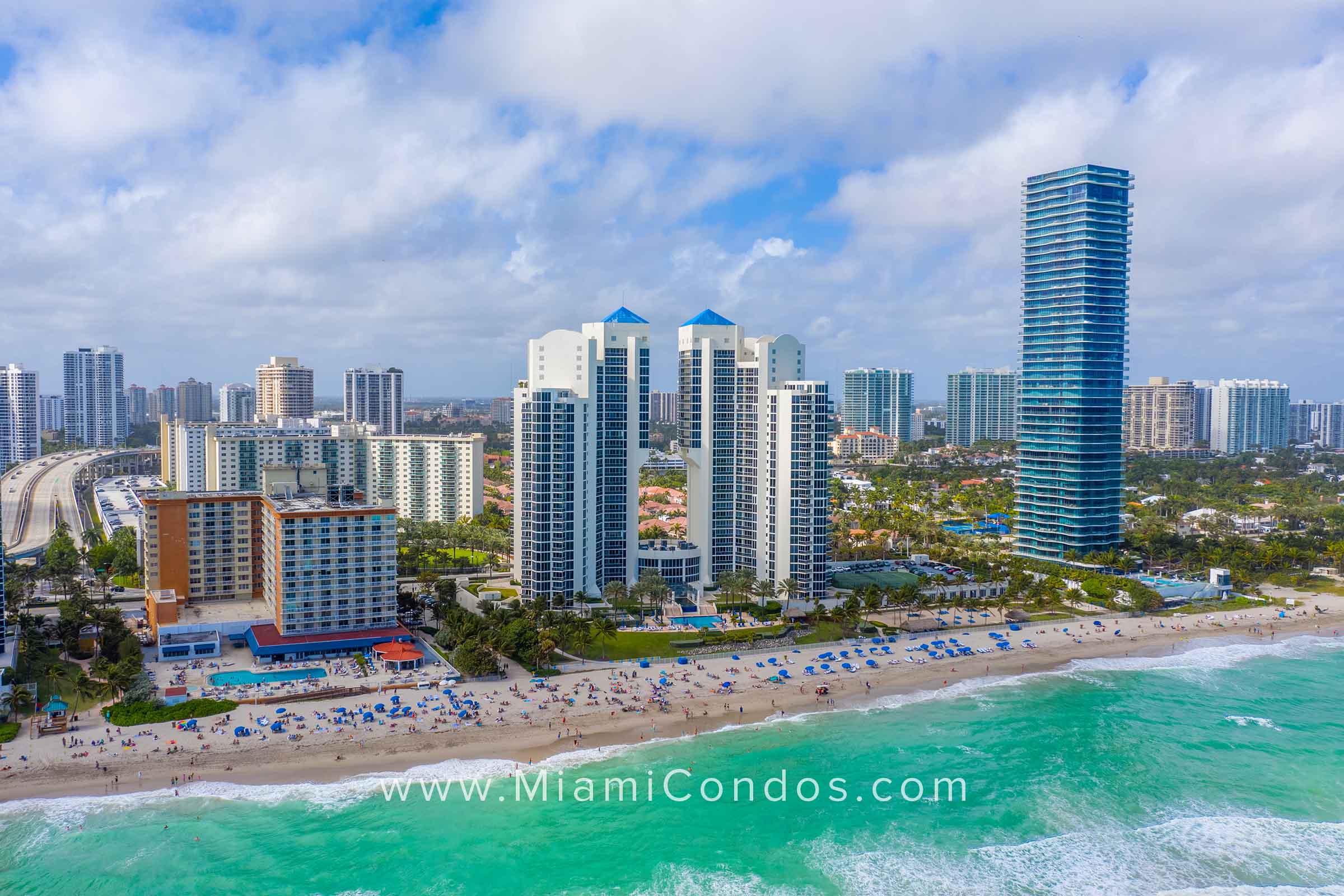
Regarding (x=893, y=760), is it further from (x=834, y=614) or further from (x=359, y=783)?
(x=359, y=783)

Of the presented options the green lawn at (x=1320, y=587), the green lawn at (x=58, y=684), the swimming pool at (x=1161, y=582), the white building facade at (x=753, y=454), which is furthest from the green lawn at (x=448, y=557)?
the green lawn at (x=1320, y=587)

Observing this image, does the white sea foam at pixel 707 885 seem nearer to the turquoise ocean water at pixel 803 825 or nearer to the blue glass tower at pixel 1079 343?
the turquoise ocean water at pixel 803 825

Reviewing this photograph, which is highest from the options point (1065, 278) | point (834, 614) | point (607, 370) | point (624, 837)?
point (1065, 278)

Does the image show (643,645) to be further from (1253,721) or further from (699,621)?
(1253,721)

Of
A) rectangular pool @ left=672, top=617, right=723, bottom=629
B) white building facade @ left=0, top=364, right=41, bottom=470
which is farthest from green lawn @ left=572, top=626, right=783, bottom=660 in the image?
white building facade @ left=0, top=364, right=41, bottom=470

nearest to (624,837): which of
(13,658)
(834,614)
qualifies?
(834,614)

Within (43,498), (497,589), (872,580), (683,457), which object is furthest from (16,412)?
(872,580)

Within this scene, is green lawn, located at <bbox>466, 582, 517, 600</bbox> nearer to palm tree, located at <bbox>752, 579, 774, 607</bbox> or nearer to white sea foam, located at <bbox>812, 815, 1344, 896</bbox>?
palm tree, located at <bbox>752, 579, 774, 607</bbox>
